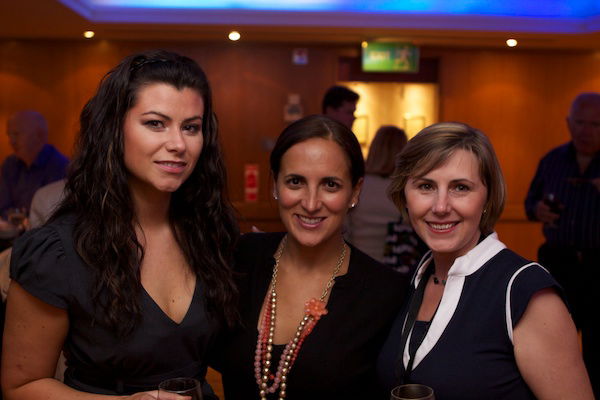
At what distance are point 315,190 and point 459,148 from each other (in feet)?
1.60

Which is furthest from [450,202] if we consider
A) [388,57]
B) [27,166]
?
[388,57]

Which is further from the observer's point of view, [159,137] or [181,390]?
[159,137]

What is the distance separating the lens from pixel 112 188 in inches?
83.2

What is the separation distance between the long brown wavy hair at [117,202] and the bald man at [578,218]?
3.48m

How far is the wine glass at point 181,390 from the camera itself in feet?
4.98

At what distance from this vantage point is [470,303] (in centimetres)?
204

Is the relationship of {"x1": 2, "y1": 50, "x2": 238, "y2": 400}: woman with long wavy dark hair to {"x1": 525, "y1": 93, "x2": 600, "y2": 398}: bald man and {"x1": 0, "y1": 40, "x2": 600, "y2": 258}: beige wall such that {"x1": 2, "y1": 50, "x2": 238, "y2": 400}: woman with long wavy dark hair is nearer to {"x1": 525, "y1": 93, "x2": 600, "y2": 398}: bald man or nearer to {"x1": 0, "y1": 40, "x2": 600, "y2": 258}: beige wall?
{"x1": 525, "y1": 93, "x2": 600, "y2": 398}: bald man

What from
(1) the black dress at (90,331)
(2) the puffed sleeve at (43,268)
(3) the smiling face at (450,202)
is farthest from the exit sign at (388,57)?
(2) the puffed sleeve at (43,268)

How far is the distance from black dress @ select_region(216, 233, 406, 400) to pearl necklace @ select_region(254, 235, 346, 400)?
0.9 inches

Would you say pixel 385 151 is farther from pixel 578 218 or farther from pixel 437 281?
pixel 437 281

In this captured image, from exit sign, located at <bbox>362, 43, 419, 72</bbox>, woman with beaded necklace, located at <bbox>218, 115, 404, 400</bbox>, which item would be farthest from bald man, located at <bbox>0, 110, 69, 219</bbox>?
woman with beaded necklace, located at <bbox>218, 115, 404, 400</bbox>

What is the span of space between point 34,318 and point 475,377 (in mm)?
1191

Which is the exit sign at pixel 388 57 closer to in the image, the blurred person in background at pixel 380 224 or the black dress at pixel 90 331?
the blurred person in background at pixel 380 224

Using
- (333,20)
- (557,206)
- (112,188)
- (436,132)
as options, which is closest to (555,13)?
(333,20)
